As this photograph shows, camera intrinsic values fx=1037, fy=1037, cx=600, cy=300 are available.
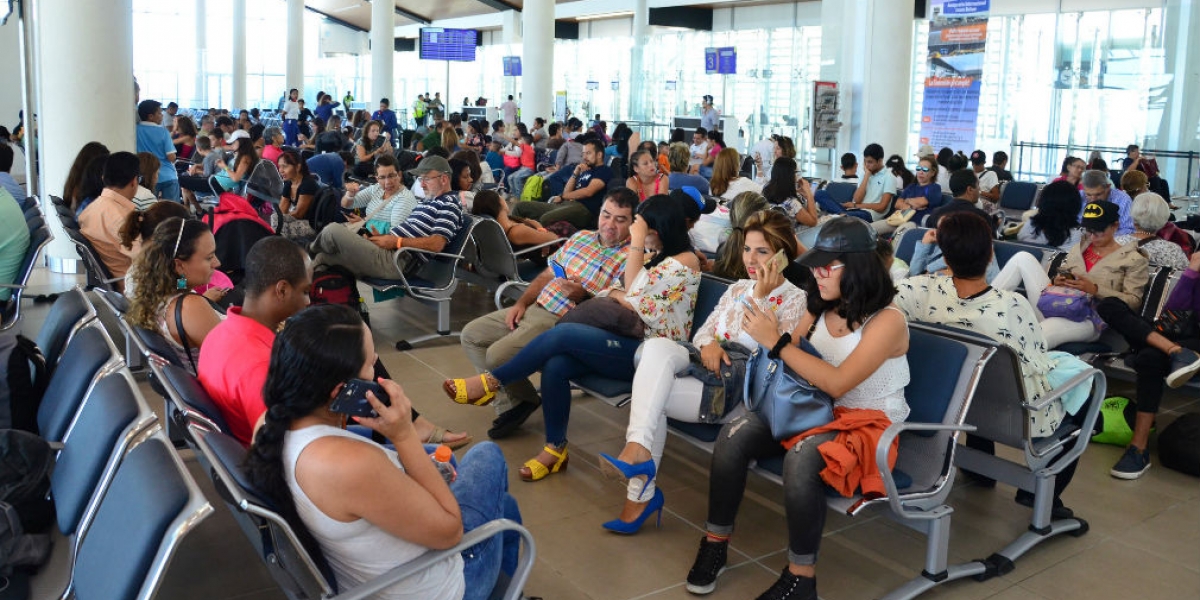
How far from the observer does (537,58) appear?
768 inches

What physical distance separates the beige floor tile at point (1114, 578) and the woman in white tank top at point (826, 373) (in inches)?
Result: 31.7

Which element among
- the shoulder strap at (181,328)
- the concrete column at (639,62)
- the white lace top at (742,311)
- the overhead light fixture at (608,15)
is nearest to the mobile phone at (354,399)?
the shoulder strap at (181,328)

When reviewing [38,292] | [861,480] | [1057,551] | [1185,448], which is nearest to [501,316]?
[861,480]

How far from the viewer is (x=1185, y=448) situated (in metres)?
4.57

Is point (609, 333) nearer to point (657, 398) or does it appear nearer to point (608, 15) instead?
point (657, 398)

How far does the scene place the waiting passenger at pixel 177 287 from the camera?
346 centimetres

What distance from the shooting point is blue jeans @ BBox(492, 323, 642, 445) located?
13.7 ft

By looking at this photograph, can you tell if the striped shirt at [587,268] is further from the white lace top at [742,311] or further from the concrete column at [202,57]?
the concrete column at [202,57]

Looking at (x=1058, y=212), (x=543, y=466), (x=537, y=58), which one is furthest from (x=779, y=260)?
(x=537, y=58)

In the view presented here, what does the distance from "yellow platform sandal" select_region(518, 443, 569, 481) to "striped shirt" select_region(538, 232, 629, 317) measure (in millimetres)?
745

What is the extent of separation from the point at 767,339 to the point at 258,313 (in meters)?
1.60

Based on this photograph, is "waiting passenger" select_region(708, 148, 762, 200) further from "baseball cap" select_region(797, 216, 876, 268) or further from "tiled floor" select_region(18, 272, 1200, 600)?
"baseball cap" select_region(797, 216, 876, 268)

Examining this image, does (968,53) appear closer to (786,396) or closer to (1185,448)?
(1185,448)

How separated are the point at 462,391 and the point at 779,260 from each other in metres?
1.38
